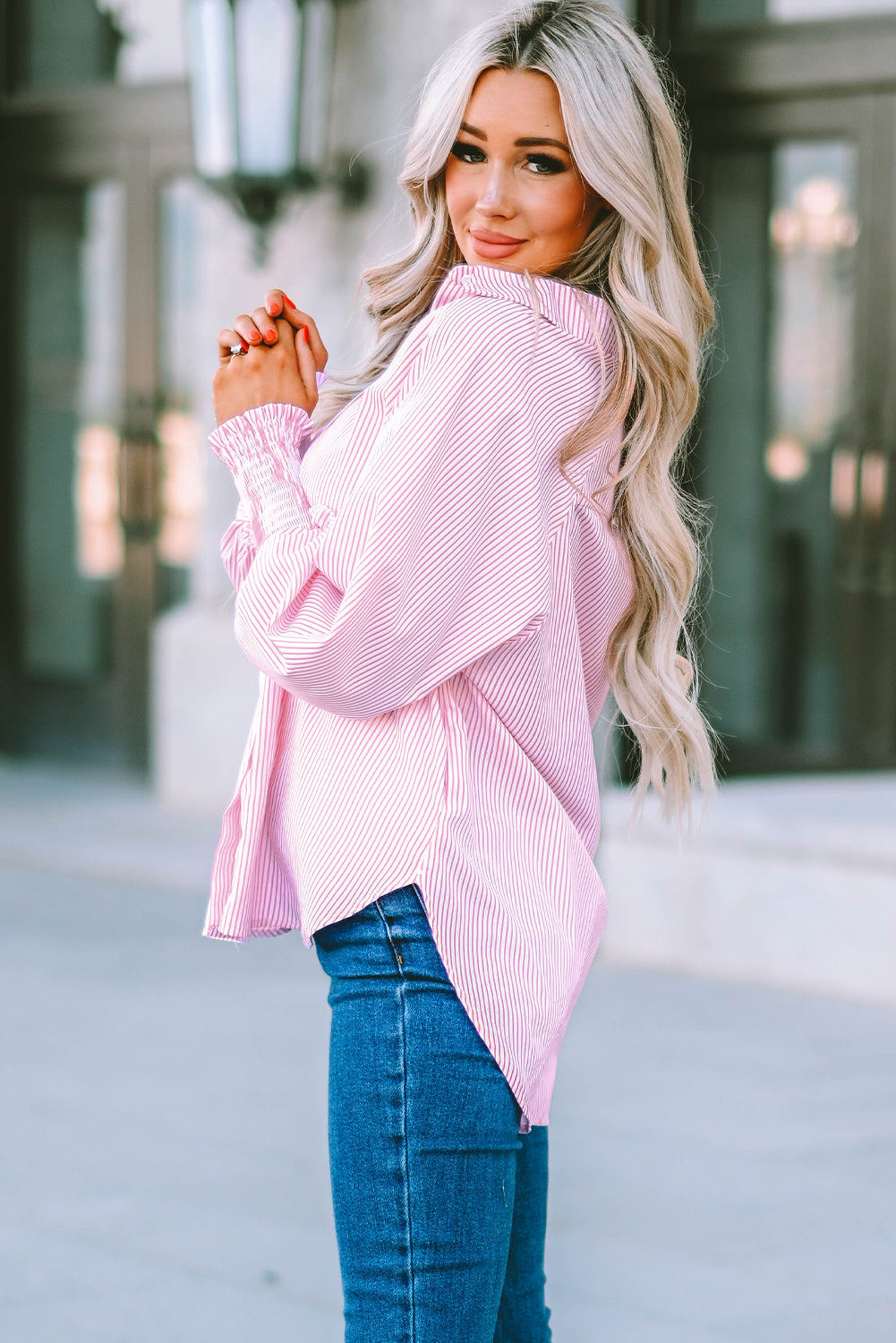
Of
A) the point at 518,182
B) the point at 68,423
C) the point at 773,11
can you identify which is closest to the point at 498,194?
the point at 518,182

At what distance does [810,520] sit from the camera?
5645 millimetres

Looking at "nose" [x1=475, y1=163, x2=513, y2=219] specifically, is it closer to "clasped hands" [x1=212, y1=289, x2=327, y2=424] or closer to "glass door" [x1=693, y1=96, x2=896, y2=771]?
"clasped hands" [x1=212, y1=289, x2=327, y2=424]

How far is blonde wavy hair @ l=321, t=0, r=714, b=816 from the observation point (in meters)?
1.57

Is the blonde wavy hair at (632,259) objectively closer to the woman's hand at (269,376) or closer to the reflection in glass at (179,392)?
the woman's hand at (269,376)

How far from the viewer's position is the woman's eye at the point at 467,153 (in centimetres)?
165

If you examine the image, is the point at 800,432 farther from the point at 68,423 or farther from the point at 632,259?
the point at 632,259

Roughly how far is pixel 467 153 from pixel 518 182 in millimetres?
78

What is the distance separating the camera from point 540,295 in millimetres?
1568

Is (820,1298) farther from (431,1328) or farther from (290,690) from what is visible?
(290,690)

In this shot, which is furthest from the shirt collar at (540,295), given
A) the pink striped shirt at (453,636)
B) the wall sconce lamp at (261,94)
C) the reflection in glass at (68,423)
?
the reflection in glass at (68,423)

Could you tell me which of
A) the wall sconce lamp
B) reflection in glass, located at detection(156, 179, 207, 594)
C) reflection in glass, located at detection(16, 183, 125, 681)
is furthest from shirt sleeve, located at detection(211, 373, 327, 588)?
reflection in glass, located at detection(16, 183, 125, 681)

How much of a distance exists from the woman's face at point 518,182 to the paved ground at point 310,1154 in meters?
1.69

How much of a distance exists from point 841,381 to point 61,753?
395 cm

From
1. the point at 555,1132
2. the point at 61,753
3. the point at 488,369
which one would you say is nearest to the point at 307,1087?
the point at 555,1132
